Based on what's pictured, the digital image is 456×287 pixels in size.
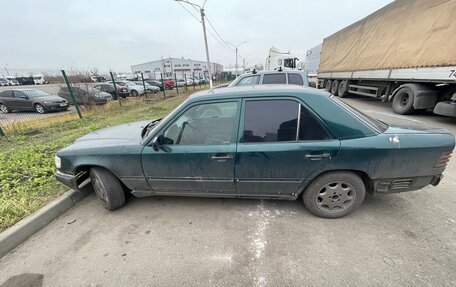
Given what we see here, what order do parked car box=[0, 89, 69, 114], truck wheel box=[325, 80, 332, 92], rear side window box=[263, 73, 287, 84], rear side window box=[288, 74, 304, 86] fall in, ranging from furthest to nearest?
truck wheel box=[325, 80, 332, 92] < parked car box=[0, 89, 69, 114] < rear side window box=[263, 73, 287, 84] < rear side window box=[288, 74, 304, 86]

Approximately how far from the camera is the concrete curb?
2.41 metres

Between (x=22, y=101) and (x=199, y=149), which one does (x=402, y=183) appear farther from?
(x=22, y=101)

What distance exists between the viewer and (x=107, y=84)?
17.8m

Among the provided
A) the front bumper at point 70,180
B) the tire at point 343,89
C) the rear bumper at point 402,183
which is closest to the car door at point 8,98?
the front bumper at point 70,180

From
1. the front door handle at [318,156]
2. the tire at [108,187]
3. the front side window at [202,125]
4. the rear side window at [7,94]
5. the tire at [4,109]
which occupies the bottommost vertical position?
the tire at [4,109]

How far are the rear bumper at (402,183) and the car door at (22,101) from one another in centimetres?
1553

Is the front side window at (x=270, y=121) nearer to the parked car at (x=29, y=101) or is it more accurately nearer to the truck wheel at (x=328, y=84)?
the parked car at (x=29, y=101)

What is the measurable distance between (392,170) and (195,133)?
218 centimetres

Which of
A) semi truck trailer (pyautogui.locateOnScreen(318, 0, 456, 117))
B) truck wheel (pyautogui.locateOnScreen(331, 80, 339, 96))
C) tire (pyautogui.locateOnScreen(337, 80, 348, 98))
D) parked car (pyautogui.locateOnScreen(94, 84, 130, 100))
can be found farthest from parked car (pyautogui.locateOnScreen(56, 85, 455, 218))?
parked car (pyautogui.locateOnScreen(94, 84, 130, 100))

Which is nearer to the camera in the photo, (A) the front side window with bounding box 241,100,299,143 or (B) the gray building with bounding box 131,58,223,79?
(A) the front side window with bounding box 241,100,299,143

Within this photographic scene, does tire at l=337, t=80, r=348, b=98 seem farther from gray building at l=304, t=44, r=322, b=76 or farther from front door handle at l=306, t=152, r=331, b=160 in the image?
gray building at l=304, t=44, r=322, b=76

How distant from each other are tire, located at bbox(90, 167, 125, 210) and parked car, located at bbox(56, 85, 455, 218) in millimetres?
36

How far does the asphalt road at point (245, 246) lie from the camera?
1.89 meters

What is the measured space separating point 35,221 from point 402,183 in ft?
14.3
